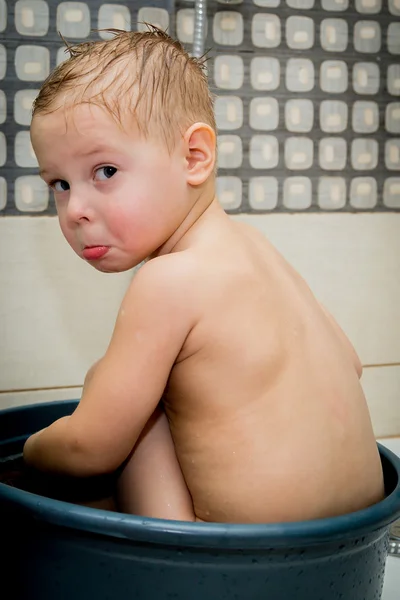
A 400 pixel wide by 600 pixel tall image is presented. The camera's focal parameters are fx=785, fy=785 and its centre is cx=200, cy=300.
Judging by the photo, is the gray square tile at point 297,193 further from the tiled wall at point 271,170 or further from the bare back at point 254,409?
the bare back at point 254,409

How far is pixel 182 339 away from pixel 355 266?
70cm

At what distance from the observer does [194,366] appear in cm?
67

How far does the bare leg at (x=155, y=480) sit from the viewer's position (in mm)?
688

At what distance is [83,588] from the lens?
0.63m

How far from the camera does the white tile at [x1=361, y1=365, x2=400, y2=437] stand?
134 centimetres

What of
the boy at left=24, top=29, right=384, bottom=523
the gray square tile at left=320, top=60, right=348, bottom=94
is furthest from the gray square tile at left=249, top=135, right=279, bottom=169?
the boy at left=24, top=29, right=384, bottom=523

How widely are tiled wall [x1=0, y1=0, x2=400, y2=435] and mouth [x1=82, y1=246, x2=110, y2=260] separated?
1.34 ft

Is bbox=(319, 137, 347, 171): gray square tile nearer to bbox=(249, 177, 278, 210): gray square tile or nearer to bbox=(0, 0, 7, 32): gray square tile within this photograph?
bbox=(249, 177, 278, 210): gray square tile

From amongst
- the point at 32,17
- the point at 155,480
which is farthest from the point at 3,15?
the point at 155,480

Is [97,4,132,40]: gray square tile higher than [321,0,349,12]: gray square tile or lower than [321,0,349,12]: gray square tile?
lower

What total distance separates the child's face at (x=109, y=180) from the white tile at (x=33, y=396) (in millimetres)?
450

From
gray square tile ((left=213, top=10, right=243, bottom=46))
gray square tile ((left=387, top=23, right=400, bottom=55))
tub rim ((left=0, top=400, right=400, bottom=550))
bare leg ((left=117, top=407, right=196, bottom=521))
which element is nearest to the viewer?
tub rim ((left=0, top=400, right=400, bottom=550))

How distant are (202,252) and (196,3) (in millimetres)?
556

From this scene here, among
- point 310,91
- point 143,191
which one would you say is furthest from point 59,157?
point 310,91
